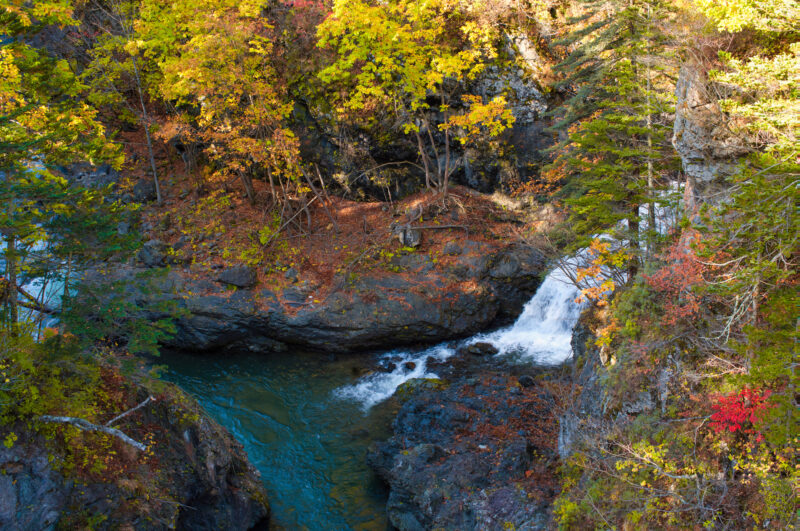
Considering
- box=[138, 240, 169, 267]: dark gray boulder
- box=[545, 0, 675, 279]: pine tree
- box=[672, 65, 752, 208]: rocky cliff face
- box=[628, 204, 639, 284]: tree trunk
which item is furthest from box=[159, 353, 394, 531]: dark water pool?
box=[672, 65, 752, 208]: rocky cliff face

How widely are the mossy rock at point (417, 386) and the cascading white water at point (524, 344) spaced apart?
0.62 m

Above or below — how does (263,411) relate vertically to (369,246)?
below

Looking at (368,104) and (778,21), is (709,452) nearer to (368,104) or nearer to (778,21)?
(778,21)

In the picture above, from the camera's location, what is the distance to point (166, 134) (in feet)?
69.3

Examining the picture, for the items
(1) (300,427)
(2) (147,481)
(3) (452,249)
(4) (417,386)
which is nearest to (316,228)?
(3) (452,249)

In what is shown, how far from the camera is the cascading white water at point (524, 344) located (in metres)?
15.0

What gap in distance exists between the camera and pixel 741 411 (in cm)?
649

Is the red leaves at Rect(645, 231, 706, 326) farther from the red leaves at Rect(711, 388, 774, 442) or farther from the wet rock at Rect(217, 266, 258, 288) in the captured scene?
the wet rock at Rect(217, 266, 258, 288)

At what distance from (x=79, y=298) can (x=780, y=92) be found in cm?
1214

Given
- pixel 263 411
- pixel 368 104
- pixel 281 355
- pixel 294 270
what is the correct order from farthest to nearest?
pixel 368 104, pixel 294 270, pixel 281 355, pixel 263 411

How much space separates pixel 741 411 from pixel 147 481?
9648 millimetres

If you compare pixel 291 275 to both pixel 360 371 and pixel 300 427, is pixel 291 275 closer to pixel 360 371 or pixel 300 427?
pixel 360 371

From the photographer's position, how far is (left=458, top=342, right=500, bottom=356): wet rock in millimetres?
16156

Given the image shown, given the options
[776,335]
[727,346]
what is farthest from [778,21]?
[727,346]
